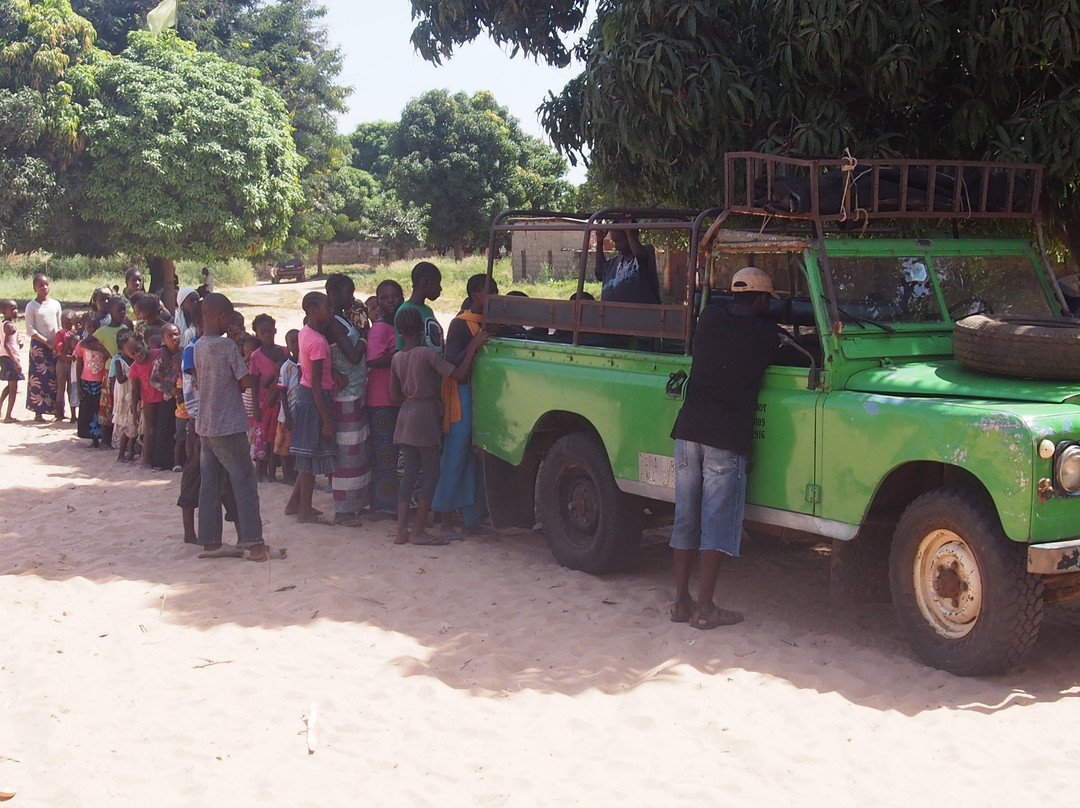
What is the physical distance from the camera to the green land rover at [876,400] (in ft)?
15.2

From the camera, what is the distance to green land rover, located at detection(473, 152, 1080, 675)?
4.63m

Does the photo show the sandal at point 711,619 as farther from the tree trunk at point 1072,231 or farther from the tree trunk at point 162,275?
the tree trunk at point 162,275

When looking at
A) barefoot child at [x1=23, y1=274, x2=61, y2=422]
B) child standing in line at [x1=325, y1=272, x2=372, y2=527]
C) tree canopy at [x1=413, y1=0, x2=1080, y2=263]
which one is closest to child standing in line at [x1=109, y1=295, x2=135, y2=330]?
barefoot child at [x1=23, y1=274, x2=61, y2=422]

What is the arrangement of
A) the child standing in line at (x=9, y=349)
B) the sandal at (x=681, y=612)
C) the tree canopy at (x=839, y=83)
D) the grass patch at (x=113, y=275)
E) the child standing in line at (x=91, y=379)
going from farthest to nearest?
the grass patch at (x=113, y=275) < the child standing in line at (x=9, y=349) < the child standing in line at (x=91, y=379) < the tree canopy at (x=839, y=83) < the sandal at (x=681, y=612)

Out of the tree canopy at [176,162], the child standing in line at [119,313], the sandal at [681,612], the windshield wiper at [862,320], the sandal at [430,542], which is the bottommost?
the sandal at [430,542]

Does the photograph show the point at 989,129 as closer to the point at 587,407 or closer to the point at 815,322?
the point at 815,322

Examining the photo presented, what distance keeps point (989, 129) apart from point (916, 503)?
332 centimetres

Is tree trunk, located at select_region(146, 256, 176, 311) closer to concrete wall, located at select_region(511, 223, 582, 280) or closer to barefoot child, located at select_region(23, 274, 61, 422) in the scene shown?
concrete wall, located at select_region(511, 223, 582, 280)

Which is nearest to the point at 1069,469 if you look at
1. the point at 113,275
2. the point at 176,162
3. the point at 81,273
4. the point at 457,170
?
the point at 176,162

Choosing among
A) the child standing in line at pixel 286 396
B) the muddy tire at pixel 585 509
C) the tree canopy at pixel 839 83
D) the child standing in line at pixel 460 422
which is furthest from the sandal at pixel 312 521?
the tree canopy at pixel 839 83

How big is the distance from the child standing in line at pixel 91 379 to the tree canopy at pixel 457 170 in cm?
4063

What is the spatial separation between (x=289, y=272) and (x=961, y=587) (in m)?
46.9

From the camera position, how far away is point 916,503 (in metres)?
4.98

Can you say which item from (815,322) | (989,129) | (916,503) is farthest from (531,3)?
(916,503)
